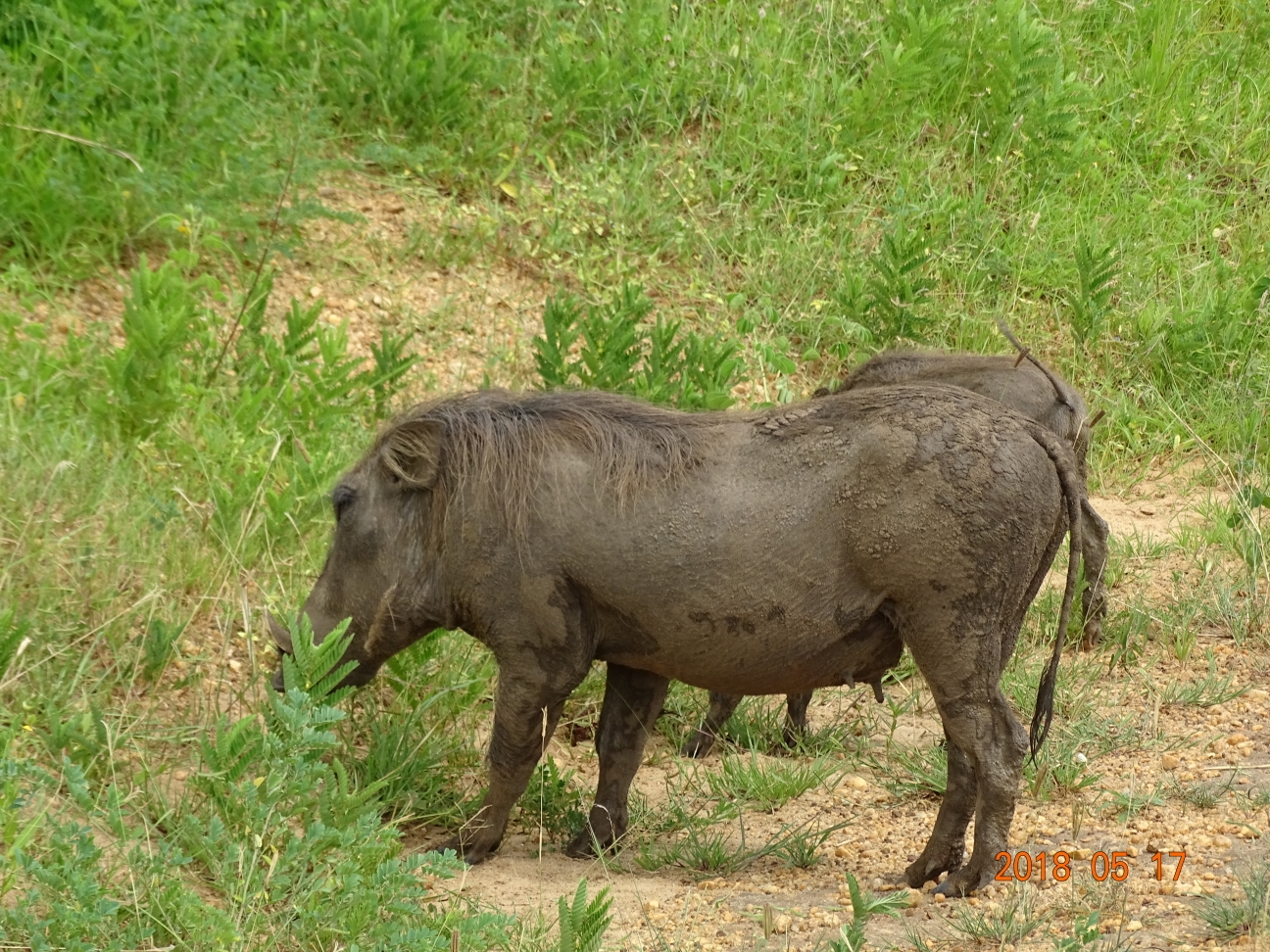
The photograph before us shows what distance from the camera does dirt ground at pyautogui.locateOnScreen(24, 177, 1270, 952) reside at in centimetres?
377

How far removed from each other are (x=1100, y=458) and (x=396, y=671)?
4.18 m

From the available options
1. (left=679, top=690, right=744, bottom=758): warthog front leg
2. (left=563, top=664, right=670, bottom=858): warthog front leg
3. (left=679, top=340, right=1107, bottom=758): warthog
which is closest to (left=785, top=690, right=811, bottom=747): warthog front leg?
(left=679, top=340, right=1107, bottom=758): warthog

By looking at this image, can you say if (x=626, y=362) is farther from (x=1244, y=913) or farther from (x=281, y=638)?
(x=1244, y=913)

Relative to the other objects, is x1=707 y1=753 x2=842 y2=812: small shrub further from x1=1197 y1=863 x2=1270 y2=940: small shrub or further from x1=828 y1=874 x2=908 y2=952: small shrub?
x1=1197 y1=863 x2=1270 y2=940: small shrub

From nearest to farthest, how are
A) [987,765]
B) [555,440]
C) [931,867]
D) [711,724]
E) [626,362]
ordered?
[987,765] → [931,867] → [555,440] → [711,724] → [626,362]

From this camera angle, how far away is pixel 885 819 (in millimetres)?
4707

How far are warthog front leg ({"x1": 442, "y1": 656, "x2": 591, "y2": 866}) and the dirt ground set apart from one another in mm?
105

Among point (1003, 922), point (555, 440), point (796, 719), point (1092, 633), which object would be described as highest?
point (555, 440)

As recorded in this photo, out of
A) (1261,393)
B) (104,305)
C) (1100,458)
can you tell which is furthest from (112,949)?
(1261,393)

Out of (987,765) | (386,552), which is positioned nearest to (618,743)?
(386,552)

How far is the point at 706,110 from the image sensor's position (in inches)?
342

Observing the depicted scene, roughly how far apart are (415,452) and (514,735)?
2.79ft

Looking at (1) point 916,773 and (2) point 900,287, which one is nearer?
(1) point 916,773
